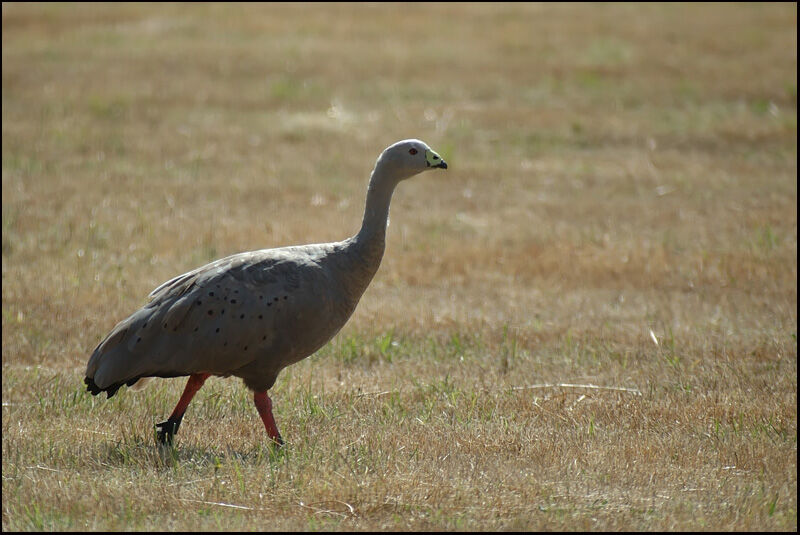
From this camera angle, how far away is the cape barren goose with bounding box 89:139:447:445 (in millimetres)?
6609

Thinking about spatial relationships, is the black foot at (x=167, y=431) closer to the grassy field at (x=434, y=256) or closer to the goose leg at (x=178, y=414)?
the goose leg at (x=178, y=414)

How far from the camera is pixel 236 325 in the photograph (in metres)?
6.59

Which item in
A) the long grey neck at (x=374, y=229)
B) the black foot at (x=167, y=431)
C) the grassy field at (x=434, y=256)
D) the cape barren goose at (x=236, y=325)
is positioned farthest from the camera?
the long grey neck at (x=374, y=229)

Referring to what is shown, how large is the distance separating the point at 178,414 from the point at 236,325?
805 mm

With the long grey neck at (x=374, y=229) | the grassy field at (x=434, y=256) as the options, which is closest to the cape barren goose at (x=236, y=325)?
the long grey neck at (x=374, y=229)

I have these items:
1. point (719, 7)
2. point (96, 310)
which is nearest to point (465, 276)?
point (96, 310)

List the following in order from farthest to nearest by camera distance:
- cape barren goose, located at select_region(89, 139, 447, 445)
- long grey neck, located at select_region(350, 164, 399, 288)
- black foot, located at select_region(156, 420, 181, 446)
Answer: long grey neck, located at select_region(350, 164, 399, 288) < black foot, located at select_region(156, 420, 181, 446) < cape barren goose, located at select_region(89, 139, 447, 445)

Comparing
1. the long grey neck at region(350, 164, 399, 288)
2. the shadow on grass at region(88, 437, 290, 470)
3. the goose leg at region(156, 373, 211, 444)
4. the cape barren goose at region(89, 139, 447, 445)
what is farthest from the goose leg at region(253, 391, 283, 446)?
the long grey neck at region(350, 164, 399, 288)

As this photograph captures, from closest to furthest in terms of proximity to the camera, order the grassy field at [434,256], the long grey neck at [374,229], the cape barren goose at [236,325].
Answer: the grassy field at [434,256] → the cape barren goose at [236,325] → the long grey neck at [374,229]

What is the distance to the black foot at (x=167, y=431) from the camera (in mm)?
6758

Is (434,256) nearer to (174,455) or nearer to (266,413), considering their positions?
(266,413)

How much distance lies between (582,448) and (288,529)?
2.19 meters

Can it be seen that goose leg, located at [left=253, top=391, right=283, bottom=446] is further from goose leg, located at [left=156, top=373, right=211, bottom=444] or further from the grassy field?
goose leg, located at [left=156, top=373, right=211, bottom=444]

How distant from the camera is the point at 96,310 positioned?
970cm
